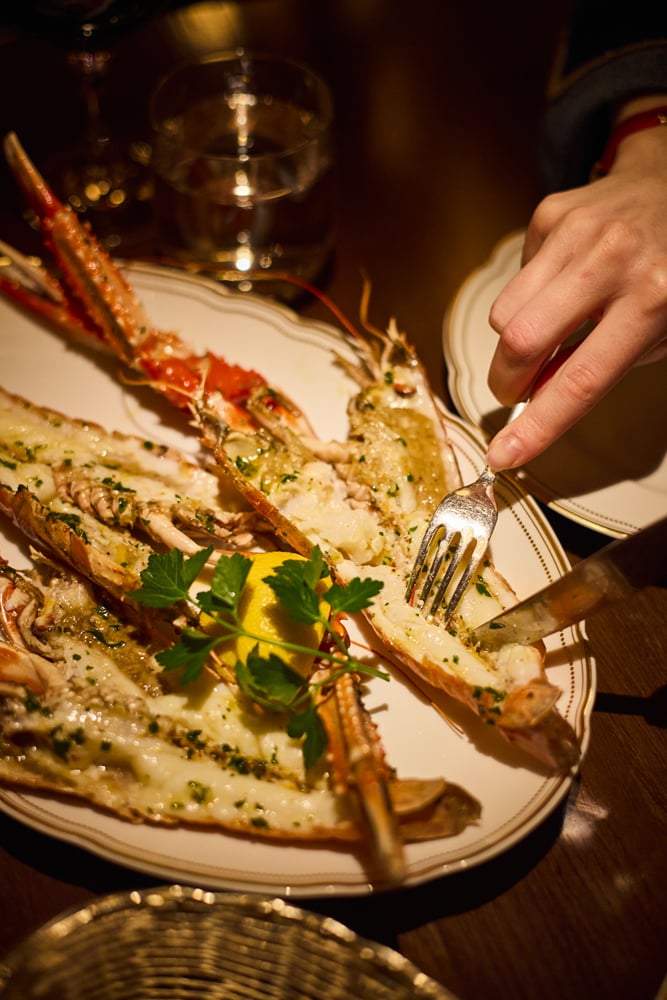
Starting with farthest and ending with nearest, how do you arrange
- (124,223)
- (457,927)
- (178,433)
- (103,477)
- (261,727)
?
(124,223), (178,433), (103,477), (261,727), (457,927)

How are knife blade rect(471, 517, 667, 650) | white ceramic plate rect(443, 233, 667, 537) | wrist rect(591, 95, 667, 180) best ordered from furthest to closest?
wrist rect(591, 95, 667, 180) < white ceramic plate rect(443, 233, 667, 537) < knife blade rect(471, 517, 667, 650)

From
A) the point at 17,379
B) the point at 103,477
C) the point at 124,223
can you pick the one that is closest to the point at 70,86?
the point at 124,223

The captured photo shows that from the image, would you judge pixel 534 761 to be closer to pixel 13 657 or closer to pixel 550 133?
pixel 13 657

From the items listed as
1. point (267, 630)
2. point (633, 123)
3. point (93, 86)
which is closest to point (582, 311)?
point (633, 123)

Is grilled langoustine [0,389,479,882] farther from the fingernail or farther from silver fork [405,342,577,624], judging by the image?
the fingernail

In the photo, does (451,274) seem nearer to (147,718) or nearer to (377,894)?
(147,718)

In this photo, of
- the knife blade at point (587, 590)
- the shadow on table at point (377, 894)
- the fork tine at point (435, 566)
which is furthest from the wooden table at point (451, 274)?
the fork tine at point (435, 566)

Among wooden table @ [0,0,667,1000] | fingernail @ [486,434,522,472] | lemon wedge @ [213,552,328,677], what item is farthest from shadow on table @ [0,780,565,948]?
fingernail @ [486,434,522,472]
